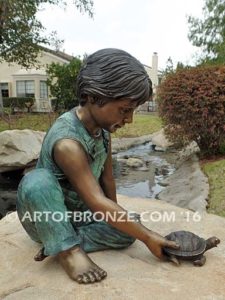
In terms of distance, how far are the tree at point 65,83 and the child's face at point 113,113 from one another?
1504 centimetres

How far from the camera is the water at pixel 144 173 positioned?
6.49 meters

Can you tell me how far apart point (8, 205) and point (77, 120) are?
4120 mm

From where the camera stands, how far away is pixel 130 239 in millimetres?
2219

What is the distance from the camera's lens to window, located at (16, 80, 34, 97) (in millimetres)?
27062

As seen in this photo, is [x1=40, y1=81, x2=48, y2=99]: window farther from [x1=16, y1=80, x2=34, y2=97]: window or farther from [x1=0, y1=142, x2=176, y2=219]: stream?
[x1=0, y1=142, x2=176, y2=219]: stream

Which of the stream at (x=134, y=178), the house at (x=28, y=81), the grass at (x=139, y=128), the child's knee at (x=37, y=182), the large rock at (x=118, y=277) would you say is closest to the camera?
the large rock at (x=118, y=277)

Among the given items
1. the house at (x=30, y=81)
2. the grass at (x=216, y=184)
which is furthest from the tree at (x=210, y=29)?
the grass at (x=216, y=184)

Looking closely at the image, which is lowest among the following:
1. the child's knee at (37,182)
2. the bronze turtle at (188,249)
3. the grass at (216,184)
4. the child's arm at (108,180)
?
the grass at (216,184)

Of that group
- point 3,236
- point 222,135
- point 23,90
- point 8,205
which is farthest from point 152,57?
point 3,236

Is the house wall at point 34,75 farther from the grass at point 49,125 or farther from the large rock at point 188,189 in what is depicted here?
the large rock at point 188,189

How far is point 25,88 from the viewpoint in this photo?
27266 mm

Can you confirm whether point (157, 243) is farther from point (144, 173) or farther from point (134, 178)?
point (144, 173)

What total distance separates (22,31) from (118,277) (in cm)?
1253

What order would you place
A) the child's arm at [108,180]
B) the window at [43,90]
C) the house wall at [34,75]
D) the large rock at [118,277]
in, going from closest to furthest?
the large rock at [118,277] < the child's arm at [108,180] < the house wall at [34,75] < the window at [43,90]
